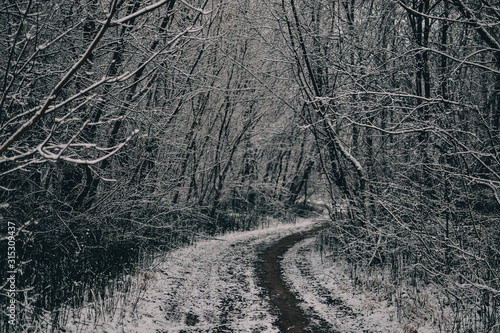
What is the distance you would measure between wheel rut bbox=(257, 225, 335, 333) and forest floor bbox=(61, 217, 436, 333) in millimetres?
16

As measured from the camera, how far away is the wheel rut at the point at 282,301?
18.5 feet

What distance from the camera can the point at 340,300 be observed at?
714 centimetres

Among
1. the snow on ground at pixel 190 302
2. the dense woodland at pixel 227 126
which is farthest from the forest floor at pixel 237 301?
the dense woodland at pixel 227 126

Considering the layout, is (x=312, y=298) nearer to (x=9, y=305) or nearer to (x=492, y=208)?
(x=492, y=208)

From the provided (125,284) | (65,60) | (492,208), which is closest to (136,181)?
(125,284)

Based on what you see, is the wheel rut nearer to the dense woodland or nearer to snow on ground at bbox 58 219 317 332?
snow on ground at bbox 58 219 317 332

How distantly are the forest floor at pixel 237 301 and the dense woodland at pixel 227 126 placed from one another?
65cm

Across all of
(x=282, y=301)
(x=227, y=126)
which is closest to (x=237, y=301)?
(x=282, y=301)

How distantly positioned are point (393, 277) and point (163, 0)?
738 cm

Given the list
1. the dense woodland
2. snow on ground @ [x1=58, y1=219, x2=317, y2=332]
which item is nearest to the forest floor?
snow on ground @ [x1=58, y1=219, x2=317, y2=332]

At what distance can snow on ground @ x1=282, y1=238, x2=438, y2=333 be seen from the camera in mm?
5723

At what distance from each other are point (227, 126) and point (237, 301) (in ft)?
34.3

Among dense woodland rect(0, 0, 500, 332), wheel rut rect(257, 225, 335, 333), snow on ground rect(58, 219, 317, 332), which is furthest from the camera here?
wheel rut rect(257, 225, 335, 333)

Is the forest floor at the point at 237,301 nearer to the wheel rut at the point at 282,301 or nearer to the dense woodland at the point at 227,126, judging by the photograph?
the wheel rut at the point at 282,301
